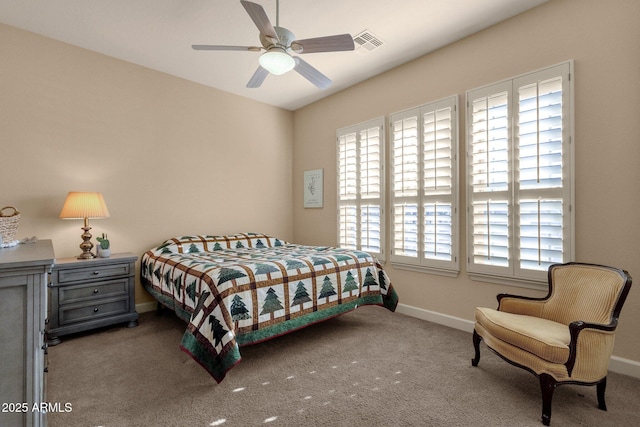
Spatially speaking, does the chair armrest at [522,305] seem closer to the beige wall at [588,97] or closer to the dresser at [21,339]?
the beige wall at [588,97]

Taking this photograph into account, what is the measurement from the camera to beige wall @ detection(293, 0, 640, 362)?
226 cm

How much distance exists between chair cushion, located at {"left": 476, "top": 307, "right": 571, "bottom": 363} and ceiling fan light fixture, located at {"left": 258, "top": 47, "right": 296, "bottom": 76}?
2420mm

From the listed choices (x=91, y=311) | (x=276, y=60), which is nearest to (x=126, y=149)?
(x=91, y=311)

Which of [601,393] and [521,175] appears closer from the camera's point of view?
[601,393]

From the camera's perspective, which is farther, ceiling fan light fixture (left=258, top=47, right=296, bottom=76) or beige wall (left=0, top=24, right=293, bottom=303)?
beige wall (left=0, top=24, right=293, bottom=303)

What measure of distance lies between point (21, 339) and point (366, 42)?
3.50 meters

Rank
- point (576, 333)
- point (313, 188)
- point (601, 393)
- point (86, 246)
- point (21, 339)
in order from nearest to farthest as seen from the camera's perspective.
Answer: point (21, 339) → point (576, 333) → point (601, 393) → point (86, 246) → point (313, 188)

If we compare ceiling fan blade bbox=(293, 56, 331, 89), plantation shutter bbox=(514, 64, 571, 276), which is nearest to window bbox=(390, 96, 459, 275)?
plantation shutter bbox=(514, 64, 571, 276)

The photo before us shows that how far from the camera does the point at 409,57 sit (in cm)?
357

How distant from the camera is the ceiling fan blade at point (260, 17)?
1.90 m

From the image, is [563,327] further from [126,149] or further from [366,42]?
[126,149]

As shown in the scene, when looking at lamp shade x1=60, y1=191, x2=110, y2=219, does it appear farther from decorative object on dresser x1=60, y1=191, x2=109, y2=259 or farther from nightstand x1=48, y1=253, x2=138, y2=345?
nightstand x1=48, y1=253, x2=138, y2=345

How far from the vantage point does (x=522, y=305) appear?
235cm

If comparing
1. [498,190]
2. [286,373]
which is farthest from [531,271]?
[286,373]
